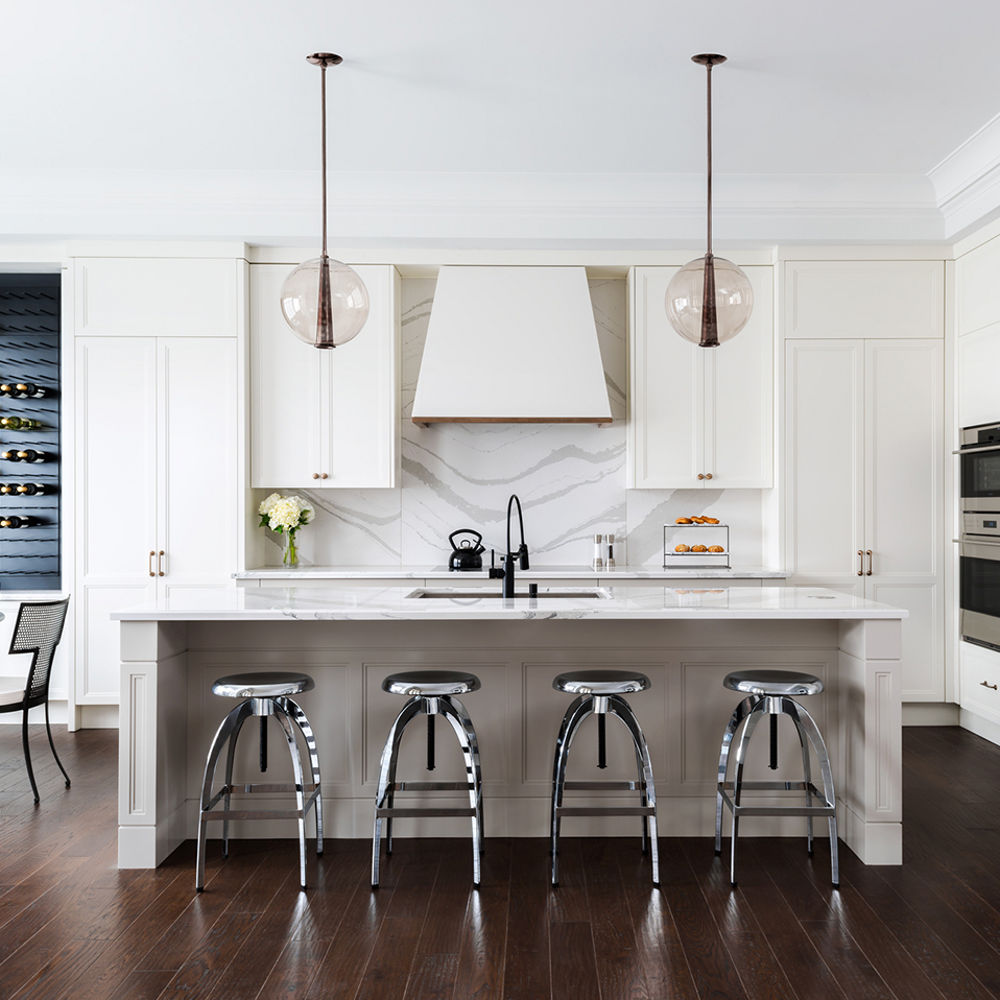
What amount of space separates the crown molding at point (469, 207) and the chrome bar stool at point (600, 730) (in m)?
2.73

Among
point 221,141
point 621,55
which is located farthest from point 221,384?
point 621,55

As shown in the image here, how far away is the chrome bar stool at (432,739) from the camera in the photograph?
283 centimetres

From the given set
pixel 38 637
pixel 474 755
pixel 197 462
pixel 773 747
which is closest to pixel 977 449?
pixel 773 747

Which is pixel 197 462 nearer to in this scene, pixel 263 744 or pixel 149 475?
pixel 149 475

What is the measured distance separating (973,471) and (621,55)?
9.35 ft

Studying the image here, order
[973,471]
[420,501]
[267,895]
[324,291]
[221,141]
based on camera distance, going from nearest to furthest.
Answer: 1. [267,895]
2. [324,291]
3. [221,141]
4. [973,471]
5. [420,501]

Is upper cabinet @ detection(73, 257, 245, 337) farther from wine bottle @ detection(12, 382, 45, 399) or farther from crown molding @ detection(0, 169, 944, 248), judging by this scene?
wine bottle @ detection(12, 382, 45, 399)

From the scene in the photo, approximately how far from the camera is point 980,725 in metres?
4.71

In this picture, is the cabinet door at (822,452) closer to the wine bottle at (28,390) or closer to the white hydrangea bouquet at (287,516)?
the white hydrangea bouquet at (287,516)

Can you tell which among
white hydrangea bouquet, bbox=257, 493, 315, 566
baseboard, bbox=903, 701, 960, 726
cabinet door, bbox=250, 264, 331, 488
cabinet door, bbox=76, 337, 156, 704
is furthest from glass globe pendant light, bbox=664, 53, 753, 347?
cabinet door, bbox=76, 337, 156, 704

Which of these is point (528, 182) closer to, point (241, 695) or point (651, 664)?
point (651, 664)

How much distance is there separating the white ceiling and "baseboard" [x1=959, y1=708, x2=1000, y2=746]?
2.59 m

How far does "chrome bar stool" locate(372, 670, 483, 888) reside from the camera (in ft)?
9.29

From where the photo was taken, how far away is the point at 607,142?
4.24m
